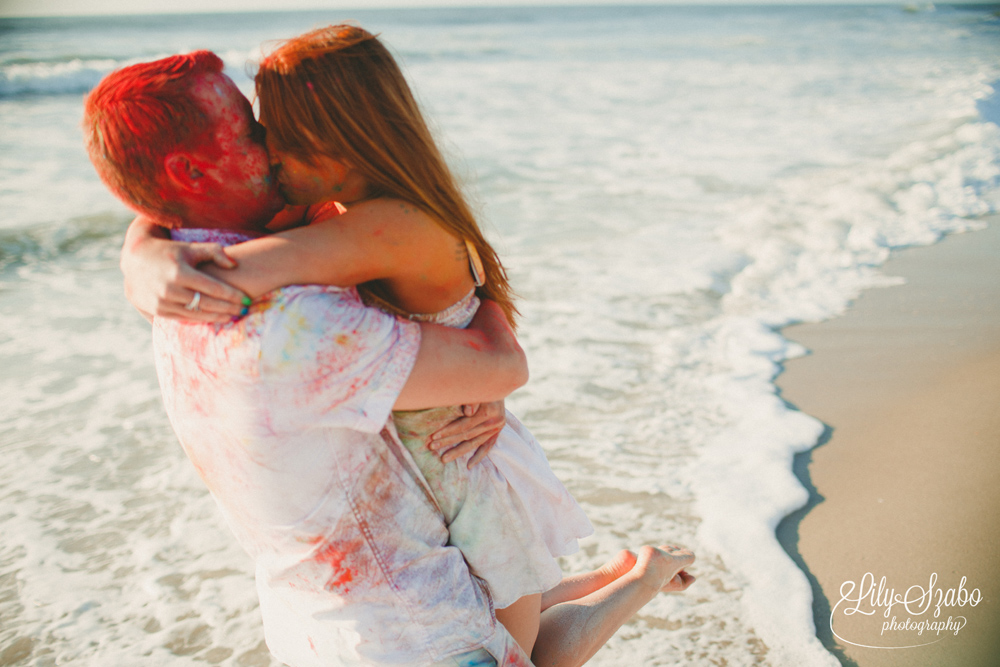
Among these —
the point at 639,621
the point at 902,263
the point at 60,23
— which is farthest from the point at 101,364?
the point at 60,23

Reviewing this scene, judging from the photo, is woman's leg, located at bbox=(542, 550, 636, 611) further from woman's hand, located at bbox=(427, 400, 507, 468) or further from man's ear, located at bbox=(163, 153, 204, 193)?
man's ear, located at bbox=(163, 153, 204, 193)

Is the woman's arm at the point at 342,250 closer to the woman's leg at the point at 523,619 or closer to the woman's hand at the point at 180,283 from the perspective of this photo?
the woman's hand at the point at 180,283

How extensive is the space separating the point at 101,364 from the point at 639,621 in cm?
390

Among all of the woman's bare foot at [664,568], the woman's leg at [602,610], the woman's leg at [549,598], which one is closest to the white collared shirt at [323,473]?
the woman's leg at [549,598]

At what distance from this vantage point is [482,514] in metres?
1.76

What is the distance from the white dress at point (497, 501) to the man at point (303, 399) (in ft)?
0.15

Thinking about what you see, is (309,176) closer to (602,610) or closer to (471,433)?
(471,433)

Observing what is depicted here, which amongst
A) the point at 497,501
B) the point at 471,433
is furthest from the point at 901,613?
the point at 471,433

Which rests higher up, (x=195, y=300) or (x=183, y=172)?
(x=183, y=172)

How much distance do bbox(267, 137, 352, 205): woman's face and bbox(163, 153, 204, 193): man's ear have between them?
17 centimetres

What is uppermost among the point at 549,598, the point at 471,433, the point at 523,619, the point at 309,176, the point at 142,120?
the point at 142,120

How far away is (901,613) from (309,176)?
2.58 m

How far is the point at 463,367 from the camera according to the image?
61.3 inches

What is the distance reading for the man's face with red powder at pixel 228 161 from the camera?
4.76 feet
